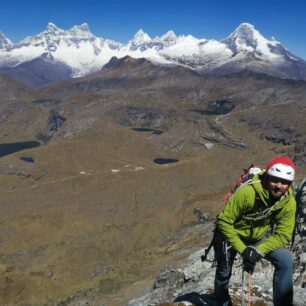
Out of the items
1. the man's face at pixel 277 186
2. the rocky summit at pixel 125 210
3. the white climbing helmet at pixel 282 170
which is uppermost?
the white climbing helmet at pixel 282 170

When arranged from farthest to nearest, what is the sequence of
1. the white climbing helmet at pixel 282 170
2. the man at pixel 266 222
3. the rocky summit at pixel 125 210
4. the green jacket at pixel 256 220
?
1. the rocky summit at pixel 125 210
2. the green jacket at pixel 256 220
3. the man at pixel 266 222
4. the white climbing helmet at pixel 282 170

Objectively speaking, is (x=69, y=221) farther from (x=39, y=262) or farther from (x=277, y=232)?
(x=277, y=232)

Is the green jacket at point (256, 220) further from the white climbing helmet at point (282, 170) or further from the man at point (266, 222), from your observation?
the white climbing helmet at point (282, 170)

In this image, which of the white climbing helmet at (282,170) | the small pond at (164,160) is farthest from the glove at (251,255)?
the small pond at (164,160)

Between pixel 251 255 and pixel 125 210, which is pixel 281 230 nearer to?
pixel 251 255

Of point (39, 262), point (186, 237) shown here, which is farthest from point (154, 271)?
point (39, 262)

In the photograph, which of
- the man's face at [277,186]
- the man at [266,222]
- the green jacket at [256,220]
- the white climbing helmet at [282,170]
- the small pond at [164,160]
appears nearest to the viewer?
the white climbing helmet at [282,170]

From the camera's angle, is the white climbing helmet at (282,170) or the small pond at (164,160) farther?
the small pond at (164,160)
